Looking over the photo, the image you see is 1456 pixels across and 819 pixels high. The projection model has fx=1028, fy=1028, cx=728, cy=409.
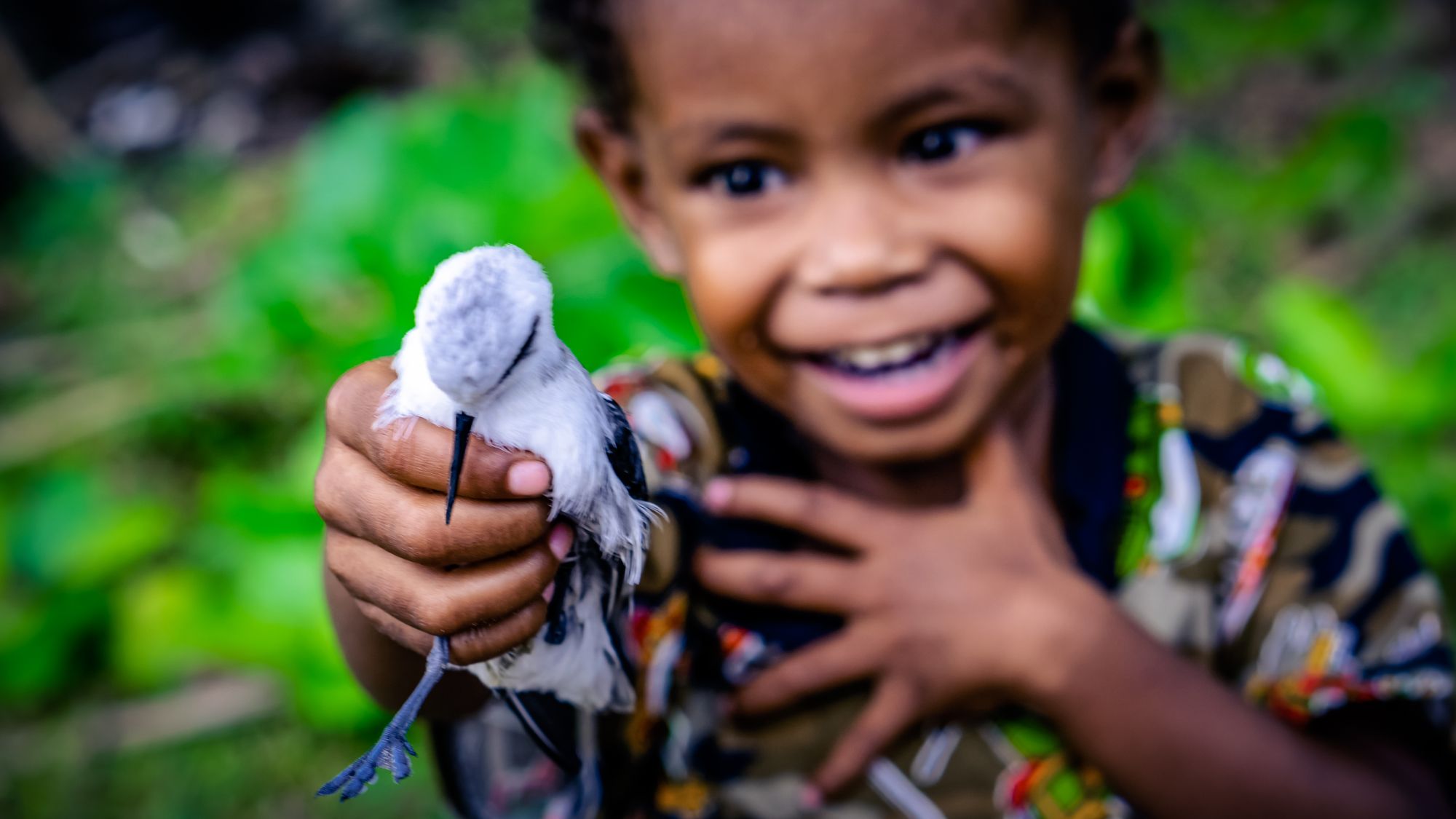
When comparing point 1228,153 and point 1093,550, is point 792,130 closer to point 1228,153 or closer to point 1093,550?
point 1093,550

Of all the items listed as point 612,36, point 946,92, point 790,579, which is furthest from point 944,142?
point 790,579

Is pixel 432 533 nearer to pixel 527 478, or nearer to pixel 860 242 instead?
pixel 527 478

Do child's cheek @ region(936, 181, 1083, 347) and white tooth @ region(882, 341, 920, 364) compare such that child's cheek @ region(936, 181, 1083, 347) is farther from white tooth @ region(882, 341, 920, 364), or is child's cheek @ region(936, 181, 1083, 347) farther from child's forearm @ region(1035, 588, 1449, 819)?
child's forearm @ region(1035, 588, 1449, 819)

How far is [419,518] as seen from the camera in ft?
1.96

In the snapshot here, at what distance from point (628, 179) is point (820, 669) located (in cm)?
52

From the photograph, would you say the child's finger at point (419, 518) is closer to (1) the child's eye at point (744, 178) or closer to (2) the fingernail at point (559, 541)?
(2) the fingernail at point (559, 541)

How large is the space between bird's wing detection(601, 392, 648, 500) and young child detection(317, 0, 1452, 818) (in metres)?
0.22

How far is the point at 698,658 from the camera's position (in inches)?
39.9

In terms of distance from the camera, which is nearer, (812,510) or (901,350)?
(901,350)

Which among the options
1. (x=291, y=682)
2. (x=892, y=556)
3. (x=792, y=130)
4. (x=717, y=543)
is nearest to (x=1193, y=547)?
(x=892, y=556)

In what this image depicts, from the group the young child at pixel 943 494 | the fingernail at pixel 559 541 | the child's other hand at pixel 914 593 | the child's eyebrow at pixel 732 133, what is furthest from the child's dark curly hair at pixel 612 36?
the fingernail at pixel 559 541

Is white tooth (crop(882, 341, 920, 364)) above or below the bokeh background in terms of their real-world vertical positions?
above

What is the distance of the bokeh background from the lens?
5.31ft

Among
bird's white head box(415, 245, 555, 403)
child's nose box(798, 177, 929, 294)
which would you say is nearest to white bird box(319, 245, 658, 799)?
bird's white head box(415, 245, 555, 403)
